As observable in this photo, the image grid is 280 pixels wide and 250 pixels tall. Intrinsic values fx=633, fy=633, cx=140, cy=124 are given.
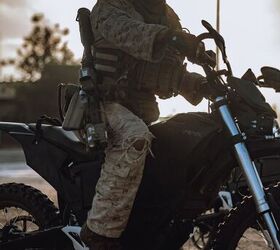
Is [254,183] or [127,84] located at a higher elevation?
[127,84]

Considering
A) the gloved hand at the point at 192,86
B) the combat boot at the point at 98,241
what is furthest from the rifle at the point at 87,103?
the gloved hand at the point at 192,86

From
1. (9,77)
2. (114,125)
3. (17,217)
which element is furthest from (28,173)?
(9,77)

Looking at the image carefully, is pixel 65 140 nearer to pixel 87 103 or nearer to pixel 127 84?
pixel 87 103

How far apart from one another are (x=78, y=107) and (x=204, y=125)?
67 cm

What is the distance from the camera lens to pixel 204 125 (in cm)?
305

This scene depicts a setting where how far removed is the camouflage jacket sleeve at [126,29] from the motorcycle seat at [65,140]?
711 millimetres

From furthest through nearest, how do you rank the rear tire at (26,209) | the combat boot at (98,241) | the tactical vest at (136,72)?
the rear tire at (26,209) → the tactical vest at (136,72) → the combat boot at (98,241)

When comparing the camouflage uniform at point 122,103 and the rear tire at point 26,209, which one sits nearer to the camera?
the camouflage uniform at point 122,103

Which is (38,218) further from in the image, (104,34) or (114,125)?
(104,34)

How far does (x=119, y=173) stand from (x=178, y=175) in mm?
295

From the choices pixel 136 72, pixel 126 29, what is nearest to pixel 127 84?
pixel 136 72

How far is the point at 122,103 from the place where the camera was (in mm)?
3223

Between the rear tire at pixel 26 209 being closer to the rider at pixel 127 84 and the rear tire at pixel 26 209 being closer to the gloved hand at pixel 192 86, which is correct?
the rider at pixel 127 84

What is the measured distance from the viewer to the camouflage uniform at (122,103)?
2.93 metres
